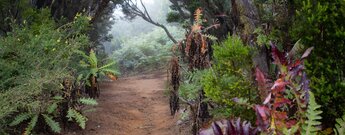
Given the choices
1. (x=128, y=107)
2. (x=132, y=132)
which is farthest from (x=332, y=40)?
(x=128, y=107)

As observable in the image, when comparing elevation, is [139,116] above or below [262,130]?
below

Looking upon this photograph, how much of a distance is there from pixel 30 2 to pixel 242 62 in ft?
18.9

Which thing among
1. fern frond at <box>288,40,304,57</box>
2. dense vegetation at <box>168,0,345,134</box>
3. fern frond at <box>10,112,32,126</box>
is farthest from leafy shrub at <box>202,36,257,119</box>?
fern frond at <box>10,112,32,126</box>

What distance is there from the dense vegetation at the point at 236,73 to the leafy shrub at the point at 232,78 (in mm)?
11

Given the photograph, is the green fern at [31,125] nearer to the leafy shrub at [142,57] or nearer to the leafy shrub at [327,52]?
the leafy shrub at [327,52]

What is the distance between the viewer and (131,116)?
7.63 meters

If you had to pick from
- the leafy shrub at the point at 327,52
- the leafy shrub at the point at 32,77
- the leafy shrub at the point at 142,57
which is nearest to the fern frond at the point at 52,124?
the leafy shrub at the point at 32,77

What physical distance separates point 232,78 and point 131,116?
153 inches

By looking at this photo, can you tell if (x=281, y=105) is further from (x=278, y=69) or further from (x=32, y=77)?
(x=32, y=77)

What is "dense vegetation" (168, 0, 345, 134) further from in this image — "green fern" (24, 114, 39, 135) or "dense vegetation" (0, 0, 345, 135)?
"green fern" (24, 114, 39, 135)

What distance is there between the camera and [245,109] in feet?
13.7

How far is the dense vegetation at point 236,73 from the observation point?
3.11 m

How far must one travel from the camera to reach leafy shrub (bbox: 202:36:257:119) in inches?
163

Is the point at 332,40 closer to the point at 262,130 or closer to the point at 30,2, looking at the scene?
the point at 262,130
